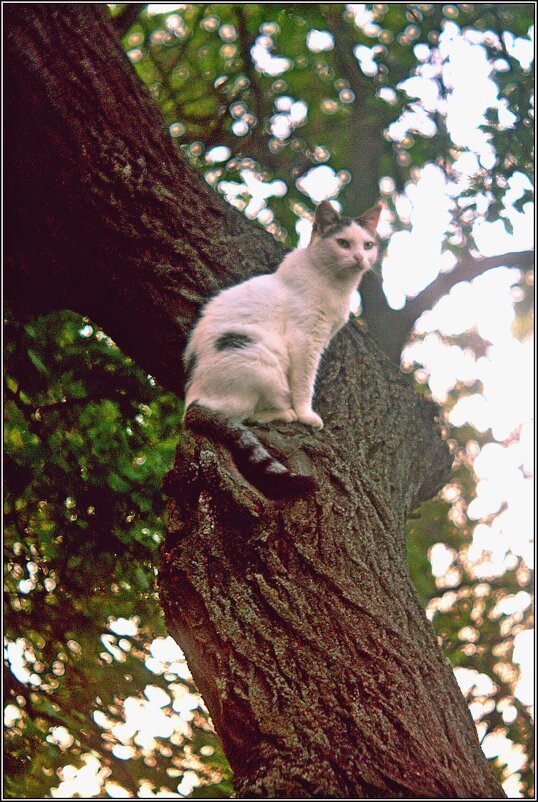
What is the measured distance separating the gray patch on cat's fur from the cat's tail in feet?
1.97

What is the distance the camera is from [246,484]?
2.82m

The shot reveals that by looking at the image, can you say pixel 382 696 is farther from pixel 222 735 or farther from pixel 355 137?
pixel 355 137

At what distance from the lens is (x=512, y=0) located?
548cm

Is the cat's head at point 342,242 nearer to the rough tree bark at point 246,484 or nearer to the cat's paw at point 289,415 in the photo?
the rough tree bark at point 246,484

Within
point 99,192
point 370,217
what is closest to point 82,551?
point 99,192

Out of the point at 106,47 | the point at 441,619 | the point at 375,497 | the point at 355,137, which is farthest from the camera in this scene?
the point at 441,619

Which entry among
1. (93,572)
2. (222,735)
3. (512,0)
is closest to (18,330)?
(93,572)

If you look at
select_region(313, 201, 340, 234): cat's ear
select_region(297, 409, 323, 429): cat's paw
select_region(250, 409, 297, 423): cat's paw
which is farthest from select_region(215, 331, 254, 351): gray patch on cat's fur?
select_region(313, 201, 340, 234): cat's ear

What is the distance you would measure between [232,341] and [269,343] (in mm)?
267

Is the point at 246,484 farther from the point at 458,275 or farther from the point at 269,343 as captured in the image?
the point at 458,275

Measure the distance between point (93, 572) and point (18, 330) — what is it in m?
1.55

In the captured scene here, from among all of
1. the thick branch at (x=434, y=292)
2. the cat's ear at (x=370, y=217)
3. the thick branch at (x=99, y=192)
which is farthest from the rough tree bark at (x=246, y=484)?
the thick branch at (x=434, y=292)

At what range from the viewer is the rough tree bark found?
90.5 inches

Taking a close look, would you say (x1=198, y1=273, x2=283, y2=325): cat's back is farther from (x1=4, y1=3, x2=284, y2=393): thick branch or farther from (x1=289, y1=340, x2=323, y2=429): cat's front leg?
(x1=289, y1=340, x2=323, y2=429): cat's front leg
